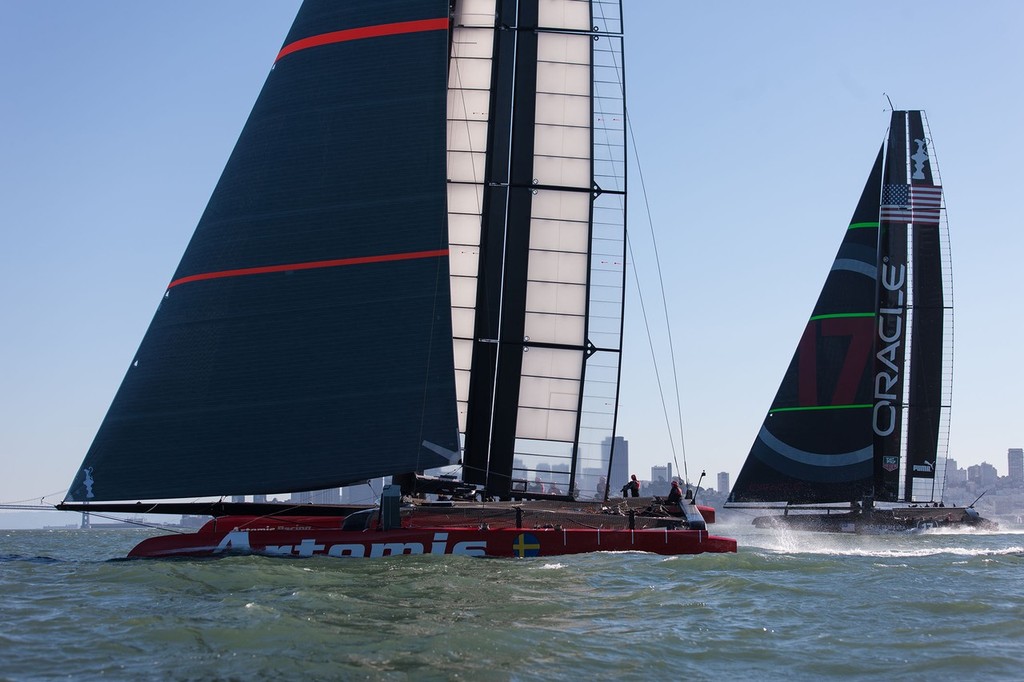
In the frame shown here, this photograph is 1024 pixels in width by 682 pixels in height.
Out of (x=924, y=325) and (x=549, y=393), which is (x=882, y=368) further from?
(x=549, y=393)

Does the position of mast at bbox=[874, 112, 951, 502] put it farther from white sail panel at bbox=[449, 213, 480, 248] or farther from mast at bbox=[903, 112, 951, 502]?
white sail panel at bbox=[449, 213, 480, 248]

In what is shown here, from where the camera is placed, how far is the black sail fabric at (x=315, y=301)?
1371 cm

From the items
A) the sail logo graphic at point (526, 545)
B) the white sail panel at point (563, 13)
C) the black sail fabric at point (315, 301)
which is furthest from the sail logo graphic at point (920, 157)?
the sail logo graphic at point (526, 545)

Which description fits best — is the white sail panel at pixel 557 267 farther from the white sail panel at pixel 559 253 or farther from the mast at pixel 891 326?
the mast at pixel 891 326

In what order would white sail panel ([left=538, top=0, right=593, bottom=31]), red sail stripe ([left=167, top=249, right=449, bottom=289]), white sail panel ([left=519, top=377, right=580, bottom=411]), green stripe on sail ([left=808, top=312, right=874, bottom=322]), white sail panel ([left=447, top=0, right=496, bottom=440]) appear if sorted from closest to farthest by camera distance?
red sail stripe ([left=167, top=249, right=449, bottom=289]) → white sail panel ([left=519, top=377, right=580, bottom=411]) → white sail panel ([left=447, top=0, right=496, bottom=440]) → white sail panel ([left=538, top=0, right=593, bottom=31]) → green stripe on sail ([left=808, top=312, right=874, bottom=322])

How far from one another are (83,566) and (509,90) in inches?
339

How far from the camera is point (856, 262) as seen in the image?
30078mm

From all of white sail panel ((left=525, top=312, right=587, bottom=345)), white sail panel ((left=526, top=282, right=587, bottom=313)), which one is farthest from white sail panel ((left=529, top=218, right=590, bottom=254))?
white sail panel ((left=525, top=312, right=587, bottom=345))

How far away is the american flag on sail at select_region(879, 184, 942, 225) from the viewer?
2916 centimetres

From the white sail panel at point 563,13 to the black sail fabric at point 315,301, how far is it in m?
1.79

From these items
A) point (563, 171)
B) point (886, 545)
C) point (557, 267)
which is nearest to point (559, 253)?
point (557, 267)

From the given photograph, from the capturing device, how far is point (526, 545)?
13359 millimetres

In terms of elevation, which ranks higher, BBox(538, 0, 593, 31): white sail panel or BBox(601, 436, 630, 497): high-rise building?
BBox(538, 0, 593, 31): white sail panel

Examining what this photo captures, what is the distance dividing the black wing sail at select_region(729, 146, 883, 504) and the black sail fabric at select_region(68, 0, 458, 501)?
1820cm
